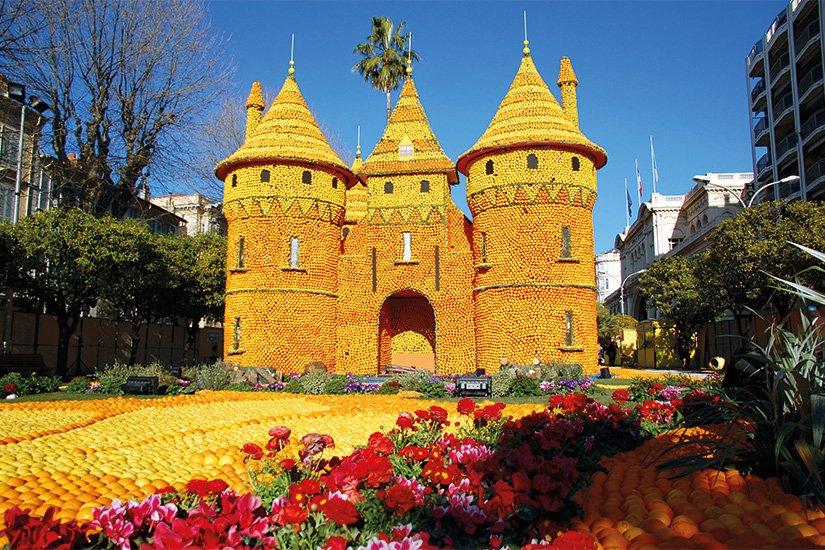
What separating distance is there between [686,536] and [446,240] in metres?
20.8

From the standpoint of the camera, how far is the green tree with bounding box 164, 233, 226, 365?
30484mm

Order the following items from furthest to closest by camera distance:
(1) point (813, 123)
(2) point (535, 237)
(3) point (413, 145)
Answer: (1) point (813, 123) → (3) point (413, 145) → (2) point (535, 237)

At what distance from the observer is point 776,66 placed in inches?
1829

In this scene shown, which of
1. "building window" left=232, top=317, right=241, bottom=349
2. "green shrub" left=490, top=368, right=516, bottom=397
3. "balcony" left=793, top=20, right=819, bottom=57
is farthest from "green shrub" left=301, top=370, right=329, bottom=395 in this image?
"balcony" left=793, top=20, right=819, bottom=57

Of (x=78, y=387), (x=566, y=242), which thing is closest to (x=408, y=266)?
(x=566, y=242)

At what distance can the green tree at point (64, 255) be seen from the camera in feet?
71.7

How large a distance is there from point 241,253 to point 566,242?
12.9 meters

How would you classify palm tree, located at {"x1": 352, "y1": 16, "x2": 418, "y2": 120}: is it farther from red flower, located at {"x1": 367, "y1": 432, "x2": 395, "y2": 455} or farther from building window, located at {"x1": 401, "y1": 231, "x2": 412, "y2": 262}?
red flower, located at {"x1": 367, "y1": 432, "x2": 395, "y2": 455}

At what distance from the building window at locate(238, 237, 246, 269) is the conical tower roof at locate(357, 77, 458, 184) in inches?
224

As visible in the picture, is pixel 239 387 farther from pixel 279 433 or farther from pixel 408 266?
pixel 279 433

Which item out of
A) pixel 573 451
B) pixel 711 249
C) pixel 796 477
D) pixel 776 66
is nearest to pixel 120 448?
pixel 573 451

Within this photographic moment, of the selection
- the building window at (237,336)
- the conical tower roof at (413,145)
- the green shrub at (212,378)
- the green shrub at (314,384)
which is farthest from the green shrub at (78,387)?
the conical tower roof at (413,145)

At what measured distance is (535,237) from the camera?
22.3 m

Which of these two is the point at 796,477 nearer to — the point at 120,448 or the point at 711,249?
the point at 120,448
